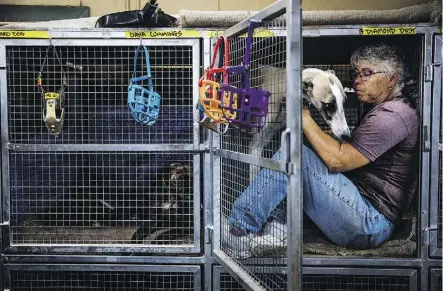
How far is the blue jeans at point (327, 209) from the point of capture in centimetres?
242

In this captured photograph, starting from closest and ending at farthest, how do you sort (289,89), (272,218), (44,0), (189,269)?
1. (289,89)
2. (272,218)
3. (189,269)
4. (44,0)

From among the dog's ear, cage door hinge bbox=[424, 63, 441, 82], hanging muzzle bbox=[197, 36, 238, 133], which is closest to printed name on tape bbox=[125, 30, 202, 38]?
hanging muzzle bbox=[197, 36, 238, 133]

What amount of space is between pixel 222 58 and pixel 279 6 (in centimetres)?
78

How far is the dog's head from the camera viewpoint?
2.58 meters

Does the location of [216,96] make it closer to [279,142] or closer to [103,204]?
[279,142]

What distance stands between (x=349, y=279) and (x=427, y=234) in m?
0.54

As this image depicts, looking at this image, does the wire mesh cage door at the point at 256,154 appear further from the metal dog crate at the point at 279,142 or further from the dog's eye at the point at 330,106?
the dog's eye at the point at 330,106

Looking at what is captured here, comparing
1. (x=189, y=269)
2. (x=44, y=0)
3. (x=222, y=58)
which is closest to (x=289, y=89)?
(x=222, y=58)

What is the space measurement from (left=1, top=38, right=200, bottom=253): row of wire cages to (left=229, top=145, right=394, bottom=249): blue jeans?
1.26 feet

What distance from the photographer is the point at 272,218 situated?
2520 millimetres

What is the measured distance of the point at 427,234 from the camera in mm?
2578

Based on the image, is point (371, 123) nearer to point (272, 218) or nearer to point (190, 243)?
point (272, 218)

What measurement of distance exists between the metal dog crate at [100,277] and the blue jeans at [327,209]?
1.78ft

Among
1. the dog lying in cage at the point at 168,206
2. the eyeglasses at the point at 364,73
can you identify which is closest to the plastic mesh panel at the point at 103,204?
the dog lying in cage at the point at 168,206
